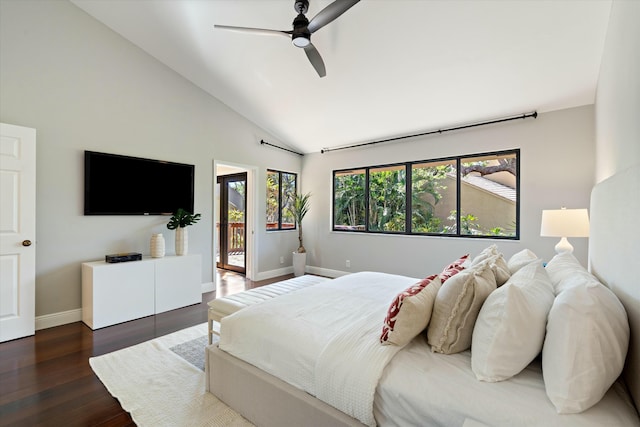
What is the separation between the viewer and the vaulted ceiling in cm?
257

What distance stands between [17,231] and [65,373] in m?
1.57

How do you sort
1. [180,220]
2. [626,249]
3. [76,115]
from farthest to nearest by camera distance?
Result: [180,220]
[76,115]
[626,249]

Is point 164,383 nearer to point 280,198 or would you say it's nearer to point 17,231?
point 17,231

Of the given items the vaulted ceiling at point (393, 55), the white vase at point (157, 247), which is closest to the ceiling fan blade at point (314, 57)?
the vaulted ceiling at point (393, 55)

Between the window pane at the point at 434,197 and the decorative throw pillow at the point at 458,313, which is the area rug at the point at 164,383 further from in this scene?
the window pane at the point at 434,197

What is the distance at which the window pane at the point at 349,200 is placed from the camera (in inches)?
212

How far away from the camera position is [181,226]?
3.95 meters

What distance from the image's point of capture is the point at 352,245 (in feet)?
17.4

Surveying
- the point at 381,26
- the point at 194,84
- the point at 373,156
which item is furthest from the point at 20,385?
the point at 373,156

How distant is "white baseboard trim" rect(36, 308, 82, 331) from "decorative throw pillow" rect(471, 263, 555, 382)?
4.04 metres

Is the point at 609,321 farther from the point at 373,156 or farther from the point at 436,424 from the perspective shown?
the point at 373,156

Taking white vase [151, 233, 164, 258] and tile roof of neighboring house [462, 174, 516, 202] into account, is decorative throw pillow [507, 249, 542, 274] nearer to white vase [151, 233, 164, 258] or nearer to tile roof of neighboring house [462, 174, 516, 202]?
tile roof of neighboring house [462, 174, 516, 202]

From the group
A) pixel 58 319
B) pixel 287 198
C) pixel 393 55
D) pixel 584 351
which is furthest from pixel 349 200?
pixel 584 351

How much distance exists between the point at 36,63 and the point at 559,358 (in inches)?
186
